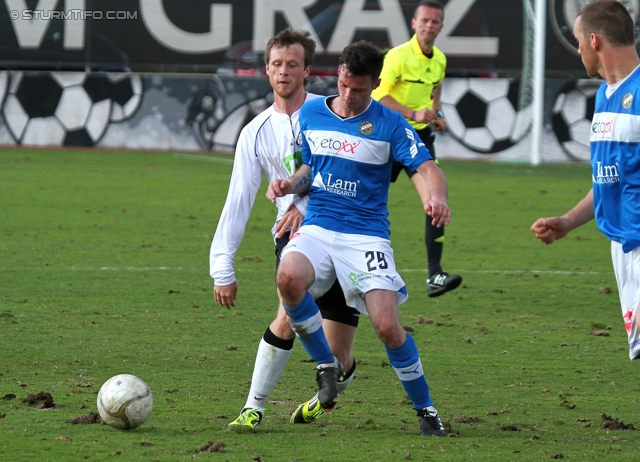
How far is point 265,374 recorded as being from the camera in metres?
4.49

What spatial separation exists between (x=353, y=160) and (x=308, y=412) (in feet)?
3.71

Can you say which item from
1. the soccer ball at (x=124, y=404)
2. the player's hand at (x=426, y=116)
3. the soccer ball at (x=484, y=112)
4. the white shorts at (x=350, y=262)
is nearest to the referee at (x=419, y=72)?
the player's hand at (x=426, y=116)

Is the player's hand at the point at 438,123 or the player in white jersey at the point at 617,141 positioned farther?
the player's hand at the point at 438,123

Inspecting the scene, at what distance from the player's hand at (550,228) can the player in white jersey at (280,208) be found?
101 cm

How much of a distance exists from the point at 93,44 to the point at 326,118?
16.2m

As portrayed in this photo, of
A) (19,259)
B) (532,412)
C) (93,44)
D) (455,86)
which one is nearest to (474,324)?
(532,412)

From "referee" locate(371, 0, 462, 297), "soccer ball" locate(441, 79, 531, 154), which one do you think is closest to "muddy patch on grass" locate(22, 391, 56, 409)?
"referee" locate(371, 0, 462, 297)

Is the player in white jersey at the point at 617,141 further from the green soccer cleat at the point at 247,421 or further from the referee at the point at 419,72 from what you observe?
the referee at the point at 419,72

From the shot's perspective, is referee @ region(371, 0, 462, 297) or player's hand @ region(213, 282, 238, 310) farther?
referee @ region(371, 0, 462, 297)

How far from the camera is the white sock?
4.48 m

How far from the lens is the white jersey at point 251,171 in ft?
14.9

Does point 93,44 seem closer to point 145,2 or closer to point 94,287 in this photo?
point 145,2

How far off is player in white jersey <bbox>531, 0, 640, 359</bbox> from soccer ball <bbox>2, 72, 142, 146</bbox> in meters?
16.3

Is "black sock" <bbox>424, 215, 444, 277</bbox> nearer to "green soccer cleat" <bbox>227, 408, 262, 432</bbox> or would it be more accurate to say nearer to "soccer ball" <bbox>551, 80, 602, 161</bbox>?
"green soccer cleat" <bbox>227, 408, 262, 432</bbox>
